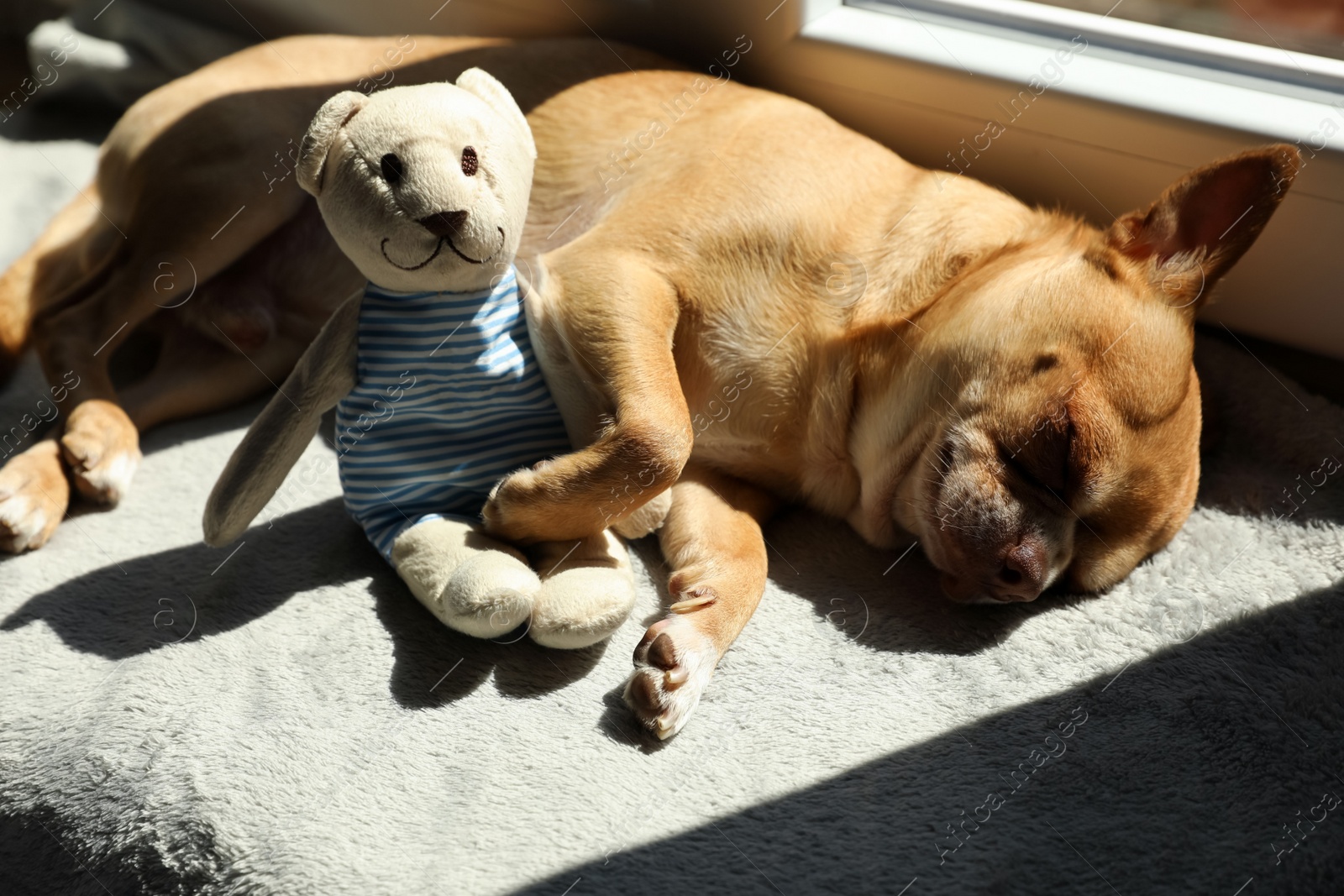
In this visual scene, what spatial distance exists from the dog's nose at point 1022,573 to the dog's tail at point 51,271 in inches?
78.9

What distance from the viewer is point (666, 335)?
68.6 inches

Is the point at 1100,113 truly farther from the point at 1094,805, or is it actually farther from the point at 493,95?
the point at 1094,805

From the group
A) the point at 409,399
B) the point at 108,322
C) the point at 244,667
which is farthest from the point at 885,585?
the point at 108,322

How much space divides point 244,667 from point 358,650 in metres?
0.17

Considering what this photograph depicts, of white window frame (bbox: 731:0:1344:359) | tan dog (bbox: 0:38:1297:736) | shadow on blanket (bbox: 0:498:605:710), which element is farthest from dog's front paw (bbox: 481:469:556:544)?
white window frame (bbox: 731:0:1344:359)

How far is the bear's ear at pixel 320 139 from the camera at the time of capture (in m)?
1.45

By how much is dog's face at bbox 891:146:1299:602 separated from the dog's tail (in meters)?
1.85

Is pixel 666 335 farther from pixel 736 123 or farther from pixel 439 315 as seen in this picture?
pixel 736 123

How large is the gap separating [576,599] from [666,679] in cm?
18

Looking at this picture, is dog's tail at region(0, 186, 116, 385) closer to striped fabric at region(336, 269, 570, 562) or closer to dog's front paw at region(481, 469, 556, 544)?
striped fabric at region(336, 269, 570, 562)

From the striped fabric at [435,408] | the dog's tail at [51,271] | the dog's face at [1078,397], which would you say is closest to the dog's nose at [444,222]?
the striped fabric at [435,408]

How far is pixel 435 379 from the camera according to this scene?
1.58 metres

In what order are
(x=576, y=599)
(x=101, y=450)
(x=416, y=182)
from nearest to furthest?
(x=416, y=182), (x=576, y=599), (x=101, y=450)

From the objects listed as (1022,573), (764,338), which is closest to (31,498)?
(764,338)
